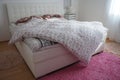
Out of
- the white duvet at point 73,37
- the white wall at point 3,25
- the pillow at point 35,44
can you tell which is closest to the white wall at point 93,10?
the white duvet at point 73,37

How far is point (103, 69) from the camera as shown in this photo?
6.68 ft

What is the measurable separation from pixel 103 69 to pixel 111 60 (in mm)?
423

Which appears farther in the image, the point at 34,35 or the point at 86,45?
the point at 86,45

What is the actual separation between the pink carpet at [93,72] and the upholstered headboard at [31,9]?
228 cm

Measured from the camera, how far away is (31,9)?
11.8ft

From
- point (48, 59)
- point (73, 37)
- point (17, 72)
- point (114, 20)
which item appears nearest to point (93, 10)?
point (114, 20)

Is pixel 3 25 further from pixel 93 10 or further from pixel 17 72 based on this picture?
pixel 93 10

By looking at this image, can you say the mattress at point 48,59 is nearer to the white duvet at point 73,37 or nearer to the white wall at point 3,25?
the white duvet at point 73,37

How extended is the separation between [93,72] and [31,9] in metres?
2.66

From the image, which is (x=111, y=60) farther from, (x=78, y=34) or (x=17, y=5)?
(x=17, y=5)

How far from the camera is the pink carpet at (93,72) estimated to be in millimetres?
1836

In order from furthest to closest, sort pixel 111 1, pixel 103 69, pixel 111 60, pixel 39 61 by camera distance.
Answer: pixel 111 1, pixel 111 60, pixel 103 69, pixel 39 61

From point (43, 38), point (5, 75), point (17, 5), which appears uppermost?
point (17, 5)

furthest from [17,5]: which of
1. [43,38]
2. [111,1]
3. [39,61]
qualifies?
[111,1]
